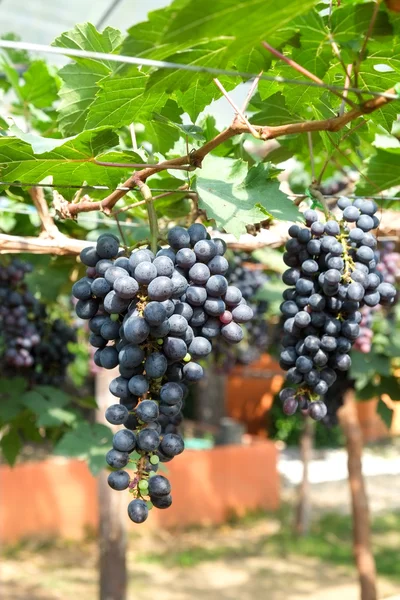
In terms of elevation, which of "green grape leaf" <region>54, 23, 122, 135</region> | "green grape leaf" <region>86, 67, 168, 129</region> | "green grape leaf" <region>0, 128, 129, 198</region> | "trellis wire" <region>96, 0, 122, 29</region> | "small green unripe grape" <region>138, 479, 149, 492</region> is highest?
"trellis wire" <region>96, 0, 122, 29</region>

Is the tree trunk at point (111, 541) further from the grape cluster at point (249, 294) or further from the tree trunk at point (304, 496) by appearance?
the tree trunk at point (304, 496)

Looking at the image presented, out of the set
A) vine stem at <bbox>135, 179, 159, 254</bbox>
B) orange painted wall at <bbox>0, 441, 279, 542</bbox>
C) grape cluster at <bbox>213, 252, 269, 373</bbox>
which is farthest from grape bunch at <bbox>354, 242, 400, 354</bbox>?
orange painted wall at <bbox>0, 441, 279, 542</bbox>

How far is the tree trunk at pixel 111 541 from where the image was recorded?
298 cm

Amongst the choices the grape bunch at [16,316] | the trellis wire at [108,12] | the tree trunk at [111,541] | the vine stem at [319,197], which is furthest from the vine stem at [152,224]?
the trellis wire at [108,12]

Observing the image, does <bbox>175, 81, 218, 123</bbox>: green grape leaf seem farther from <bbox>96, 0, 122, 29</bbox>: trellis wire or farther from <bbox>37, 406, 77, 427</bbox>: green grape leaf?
<bbox>96, 0, 122, 29</bbox>: trellis wire

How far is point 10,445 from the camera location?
257 cm

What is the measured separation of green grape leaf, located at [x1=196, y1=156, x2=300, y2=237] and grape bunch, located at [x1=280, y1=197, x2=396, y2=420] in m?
0.11

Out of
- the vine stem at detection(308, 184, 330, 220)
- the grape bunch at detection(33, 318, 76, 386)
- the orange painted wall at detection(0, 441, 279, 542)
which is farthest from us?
the orange painted wall at detection(0, 441, 279, 542)

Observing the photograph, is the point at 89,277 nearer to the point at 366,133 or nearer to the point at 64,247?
the point at 64,247

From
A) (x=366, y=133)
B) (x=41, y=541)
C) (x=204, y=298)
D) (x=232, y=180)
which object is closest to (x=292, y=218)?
(x=232, y=180)

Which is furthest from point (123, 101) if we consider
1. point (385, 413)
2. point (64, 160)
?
point (385, 413)

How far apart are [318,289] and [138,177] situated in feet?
1.44

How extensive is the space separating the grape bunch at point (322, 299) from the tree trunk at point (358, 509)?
205 cm

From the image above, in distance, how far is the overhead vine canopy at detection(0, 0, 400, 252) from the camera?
36.3 inches
